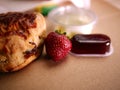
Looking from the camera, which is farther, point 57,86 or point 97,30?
point 97,30

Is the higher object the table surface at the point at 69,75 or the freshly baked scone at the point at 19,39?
the freshly baked scone at the point at 19,39

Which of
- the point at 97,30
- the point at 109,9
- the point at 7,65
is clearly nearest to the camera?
the point at 7,65

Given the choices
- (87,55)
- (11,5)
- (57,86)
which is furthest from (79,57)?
(11,5)

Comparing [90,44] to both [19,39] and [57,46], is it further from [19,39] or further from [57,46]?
[19,39]

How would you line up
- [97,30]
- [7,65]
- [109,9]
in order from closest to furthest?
[7,65] → [97,30] → [109,9]

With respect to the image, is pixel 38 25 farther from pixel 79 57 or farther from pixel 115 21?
pixel 115 21

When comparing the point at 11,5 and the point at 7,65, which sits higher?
the point at 11,5
